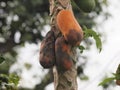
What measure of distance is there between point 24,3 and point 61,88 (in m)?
9.23

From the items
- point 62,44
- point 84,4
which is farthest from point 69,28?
point 84,4

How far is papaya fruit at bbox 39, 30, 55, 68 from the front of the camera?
163 centimetres

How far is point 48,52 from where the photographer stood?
1.65m

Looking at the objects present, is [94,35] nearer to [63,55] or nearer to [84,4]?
[84,4]

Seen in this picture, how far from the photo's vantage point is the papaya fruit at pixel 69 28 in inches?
63.6

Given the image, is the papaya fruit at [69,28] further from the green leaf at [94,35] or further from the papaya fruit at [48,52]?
the green leaf at [94,35]

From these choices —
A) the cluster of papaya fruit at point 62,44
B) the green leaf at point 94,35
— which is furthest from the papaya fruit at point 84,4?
the cluster of papaya fruit at point 62,44

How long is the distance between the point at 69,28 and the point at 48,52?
11cm

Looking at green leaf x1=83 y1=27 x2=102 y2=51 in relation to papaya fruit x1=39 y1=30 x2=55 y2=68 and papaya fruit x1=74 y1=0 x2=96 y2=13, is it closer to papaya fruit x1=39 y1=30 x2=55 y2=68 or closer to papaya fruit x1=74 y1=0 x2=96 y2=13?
papaya fruit x1=74 y1=0 x2=96 y2=13

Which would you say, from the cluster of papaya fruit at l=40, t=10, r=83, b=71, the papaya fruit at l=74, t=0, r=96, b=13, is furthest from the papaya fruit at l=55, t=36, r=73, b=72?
the papaya fruit at l=74, t=0, r=96, b=13

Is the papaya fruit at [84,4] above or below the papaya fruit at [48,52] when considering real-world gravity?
above

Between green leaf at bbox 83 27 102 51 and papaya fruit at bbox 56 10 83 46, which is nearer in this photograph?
papaya fruit at bbox 56 10 83 46

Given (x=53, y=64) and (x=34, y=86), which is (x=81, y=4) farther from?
(x=34, y=86)

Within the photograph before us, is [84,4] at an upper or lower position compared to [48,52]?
upper
